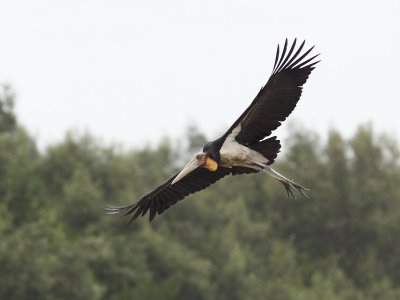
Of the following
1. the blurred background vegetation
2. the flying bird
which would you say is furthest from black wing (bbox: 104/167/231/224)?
the blurred background vegetation

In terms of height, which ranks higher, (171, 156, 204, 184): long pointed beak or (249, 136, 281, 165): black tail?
(171, 156, 204, 184): long pointed beak

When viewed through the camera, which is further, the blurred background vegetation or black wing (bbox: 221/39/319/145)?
the blurred background vegetation

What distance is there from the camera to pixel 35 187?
59.6m

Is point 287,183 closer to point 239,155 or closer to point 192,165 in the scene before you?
point 239,155

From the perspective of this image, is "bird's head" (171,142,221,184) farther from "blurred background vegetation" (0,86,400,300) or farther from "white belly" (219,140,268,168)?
"blurred background vegetation" (0,86,400,300)

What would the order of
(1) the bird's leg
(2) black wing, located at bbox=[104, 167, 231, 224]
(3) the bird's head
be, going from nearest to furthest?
(1) the bird's leg → (3) the bird's head → (2) black wing, located at bbox=[104, 167, 231, 224]

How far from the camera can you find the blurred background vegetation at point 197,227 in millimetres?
53062

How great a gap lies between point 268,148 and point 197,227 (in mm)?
45980

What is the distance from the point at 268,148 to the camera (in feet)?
59.1

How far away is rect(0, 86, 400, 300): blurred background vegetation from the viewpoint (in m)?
53.1

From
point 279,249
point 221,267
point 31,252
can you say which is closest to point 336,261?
point 279,249

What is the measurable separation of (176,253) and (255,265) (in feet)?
27.1

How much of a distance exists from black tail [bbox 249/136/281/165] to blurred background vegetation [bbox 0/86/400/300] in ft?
103

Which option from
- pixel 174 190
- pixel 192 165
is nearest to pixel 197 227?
pixel 174 190
